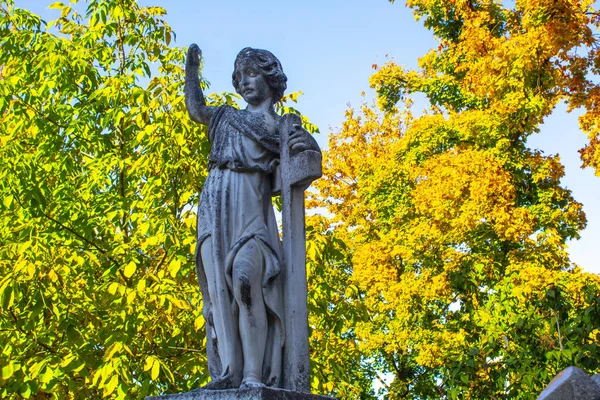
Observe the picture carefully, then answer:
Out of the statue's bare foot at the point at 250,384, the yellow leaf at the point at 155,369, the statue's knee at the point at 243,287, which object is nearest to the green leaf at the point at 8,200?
the yellow leaf at the point at 155,369

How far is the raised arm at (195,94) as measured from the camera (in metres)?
5.42

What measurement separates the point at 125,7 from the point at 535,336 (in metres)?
7.10

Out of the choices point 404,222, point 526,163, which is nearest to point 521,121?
point 526,163

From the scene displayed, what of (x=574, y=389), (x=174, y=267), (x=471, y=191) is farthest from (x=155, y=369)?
(x=471, y=191)

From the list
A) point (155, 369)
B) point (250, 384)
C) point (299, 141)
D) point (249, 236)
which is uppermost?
point (299, 141)

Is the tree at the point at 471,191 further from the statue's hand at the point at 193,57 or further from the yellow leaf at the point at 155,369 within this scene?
the statue's hand at the point at 193,57

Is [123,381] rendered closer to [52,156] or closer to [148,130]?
[148,130]

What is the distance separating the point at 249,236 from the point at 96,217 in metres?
5.06

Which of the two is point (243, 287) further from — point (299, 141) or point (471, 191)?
point (471, 191)

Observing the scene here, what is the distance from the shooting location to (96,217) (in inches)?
366

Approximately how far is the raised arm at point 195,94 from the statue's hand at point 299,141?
717 millimetres

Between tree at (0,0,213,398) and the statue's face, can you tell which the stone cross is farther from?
tree at (0,0,213,398)

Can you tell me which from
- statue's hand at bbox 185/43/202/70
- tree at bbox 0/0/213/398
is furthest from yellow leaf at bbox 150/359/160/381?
statue's hand at bbox 185/43/202/70

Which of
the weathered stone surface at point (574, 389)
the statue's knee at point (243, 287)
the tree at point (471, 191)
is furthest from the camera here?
the tree at point (471, 191)
